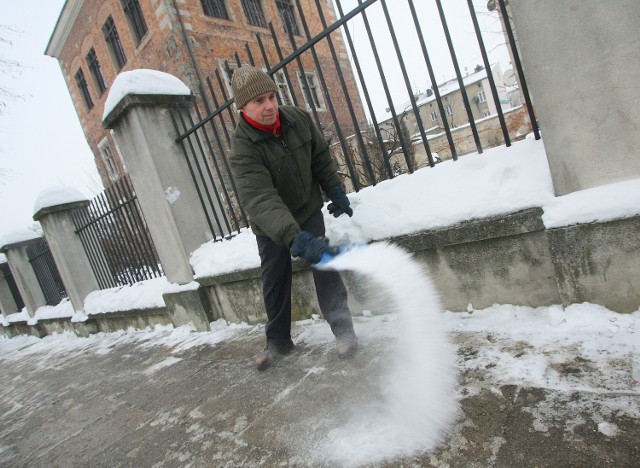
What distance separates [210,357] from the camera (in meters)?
3.13

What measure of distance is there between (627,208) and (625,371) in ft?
2.44

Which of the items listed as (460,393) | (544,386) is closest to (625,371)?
(544,386)

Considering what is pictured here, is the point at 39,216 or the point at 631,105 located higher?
the point at 39,216

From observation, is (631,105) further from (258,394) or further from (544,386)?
(258,394)

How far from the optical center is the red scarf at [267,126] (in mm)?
2357

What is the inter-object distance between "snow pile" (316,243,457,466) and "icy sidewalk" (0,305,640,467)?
33mm

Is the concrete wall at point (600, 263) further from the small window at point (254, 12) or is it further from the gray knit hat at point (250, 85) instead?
the small window at point (254, 12)

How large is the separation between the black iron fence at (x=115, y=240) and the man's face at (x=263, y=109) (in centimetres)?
347

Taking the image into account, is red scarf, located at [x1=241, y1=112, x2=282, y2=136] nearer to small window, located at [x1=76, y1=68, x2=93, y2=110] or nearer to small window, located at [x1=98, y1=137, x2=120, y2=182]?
small window, located at [x1=98, y1=137, x2=120, y2=182]

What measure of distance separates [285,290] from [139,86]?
2.76m

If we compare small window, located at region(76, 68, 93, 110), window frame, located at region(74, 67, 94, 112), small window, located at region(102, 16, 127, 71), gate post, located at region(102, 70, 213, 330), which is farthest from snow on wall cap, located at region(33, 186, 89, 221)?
small window, located at region(76, 68, 93, 110)

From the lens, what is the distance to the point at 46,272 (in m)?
8.06

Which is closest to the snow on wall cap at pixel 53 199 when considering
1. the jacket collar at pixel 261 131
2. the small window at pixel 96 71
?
the jacket collar at pixel 261 131

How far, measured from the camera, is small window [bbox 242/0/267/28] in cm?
1427
